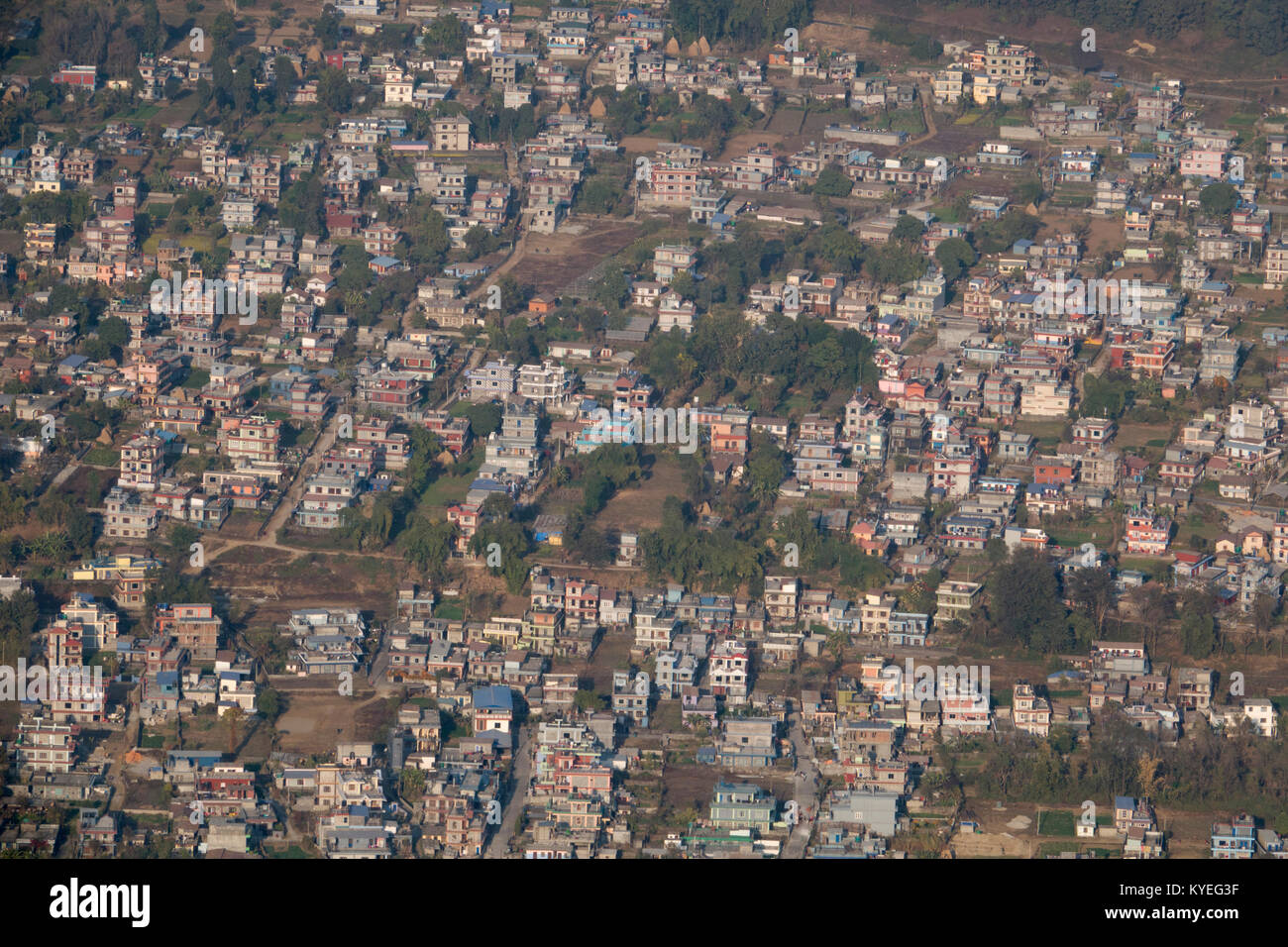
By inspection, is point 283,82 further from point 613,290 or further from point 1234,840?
point 1234,840

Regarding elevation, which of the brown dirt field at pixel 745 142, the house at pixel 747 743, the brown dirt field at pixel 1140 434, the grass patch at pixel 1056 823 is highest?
the brown dirt field at pixel 745 142

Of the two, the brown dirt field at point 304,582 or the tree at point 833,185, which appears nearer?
the brown dirt field at point 304,582

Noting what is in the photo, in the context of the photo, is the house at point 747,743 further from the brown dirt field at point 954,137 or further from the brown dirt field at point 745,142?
the brown dirt field at point 954,137

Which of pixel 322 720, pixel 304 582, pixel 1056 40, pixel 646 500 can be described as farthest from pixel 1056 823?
pixel 1056 40

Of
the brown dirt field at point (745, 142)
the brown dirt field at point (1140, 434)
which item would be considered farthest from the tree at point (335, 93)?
the brown dirt field at point (1140, 434)

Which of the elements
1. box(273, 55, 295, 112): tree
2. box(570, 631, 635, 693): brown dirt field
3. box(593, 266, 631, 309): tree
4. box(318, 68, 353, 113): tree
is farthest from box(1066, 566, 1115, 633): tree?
box(273, 55, 295, 112): tree
